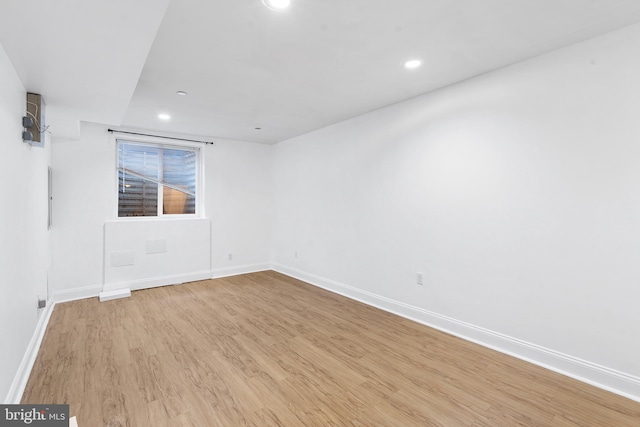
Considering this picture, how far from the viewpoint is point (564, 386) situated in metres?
2.09

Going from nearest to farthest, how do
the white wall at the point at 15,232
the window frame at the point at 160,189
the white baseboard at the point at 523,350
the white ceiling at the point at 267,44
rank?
1. the white ceiling at the point at 267,44
2. the white wall at the point at 15,232
3. the white baseboard at the point at 523,350
4. the window frame at the point at 160,189

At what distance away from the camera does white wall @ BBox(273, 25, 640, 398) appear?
6.64 feet

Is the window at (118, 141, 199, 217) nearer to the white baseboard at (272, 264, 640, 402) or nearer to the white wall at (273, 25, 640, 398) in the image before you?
the white wall at (273, 25, 640, 398)

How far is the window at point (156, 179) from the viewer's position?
178 inches

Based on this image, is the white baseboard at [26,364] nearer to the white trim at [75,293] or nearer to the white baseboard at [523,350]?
the white trim at [75,293]

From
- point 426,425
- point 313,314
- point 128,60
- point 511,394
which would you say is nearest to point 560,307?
point 511,394

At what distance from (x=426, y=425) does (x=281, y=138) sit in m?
4.60

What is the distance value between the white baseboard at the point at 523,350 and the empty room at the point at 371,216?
1 centimetres

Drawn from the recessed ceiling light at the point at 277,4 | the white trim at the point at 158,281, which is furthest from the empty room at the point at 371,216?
the white trim at the point at 158,281

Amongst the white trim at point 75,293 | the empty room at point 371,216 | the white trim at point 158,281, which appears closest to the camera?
the empty room at point 371,216

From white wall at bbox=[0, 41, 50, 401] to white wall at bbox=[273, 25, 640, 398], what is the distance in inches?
122

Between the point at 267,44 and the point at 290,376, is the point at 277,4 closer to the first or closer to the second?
the point at 267,44

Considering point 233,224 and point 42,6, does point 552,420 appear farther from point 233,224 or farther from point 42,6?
point 233,224

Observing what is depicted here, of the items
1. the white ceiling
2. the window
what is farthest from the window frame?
the white ceiling
